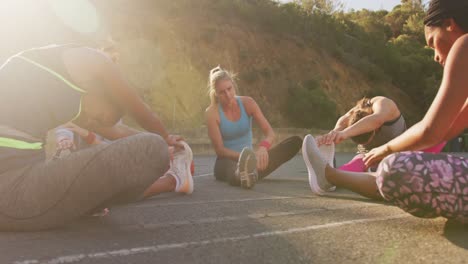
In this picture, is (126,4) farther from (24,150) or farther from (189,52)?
(24,150)

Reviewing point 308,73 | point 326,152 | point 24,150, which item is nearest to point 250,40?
point 308,73

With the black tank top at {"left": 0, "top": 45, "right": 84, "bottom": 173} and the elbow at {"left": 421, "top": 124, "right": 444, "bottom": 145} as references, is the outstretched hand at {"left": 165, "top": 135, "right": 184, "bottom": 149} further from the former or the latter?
the elbow at {"left": 421, "top": 124, "right": 444, "bottom": 145}

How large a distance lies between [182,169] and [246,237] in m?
1.89

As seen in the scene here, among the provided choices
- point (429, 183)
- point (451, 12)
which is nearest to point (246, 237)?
point (429, 183)

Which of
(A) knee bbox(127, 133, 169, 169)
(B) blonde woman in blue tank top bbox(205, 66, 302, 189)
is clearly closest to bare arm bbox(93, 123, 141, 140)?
(A) knee bbox(127, 133, 169, 169)

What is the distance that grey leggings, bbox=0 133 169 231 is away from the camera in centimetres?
252

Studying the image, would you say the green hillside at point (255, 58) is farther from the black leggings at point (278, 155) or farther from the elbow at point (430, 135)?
the elbow at point (430, 135)

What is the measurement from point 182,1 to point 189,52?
4240 mm

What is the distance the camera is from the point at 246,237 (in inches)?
102

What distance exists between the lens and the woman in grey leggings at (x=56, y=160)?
2.53 m

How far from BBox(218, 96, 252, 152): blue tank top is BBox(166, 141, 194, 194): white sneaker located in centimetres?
160

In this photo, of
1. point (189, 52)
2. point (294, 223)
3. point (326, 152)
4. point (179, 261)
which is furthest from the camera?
point (189, 52)

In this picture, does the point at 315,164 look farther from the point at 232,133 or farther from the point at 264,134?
the point at 232,133

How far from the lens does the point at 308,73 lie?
33875 mm
